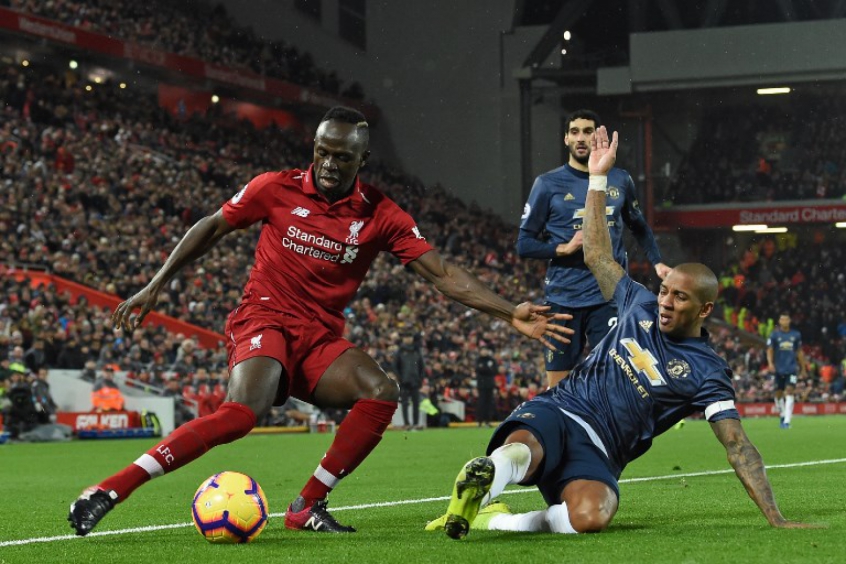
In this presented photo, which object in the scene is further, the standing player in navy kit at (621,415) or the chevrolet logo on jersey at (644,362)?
the chevrolet logo on jersey at (644,362)

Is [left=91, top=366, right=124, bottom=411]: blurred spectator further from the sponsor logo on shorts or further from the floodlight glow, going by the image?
the floodlight glow

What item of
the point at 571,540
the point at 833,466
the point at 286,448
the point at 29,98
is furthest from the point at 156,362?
the point at 571,540

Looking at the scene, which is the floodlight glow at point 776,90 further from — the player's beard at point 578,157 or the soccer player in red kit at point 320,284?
the soccer player in red kit at point 320,284

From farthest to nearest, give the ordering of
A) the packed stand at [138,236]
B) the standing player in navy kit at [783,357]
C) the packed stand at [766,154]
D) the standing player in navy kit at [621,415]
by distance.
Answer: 1. the packed stand at [766,154]
2. the packed stand at [138,236]
3. the standing player in navy kit at [783,357]
4. the standing player in navy kit at [621,415]

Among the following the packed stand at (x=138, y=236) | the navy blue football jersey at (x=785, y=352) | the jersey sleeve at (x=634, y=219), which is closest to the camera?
the jersey sleeve at (x=634, y=219)

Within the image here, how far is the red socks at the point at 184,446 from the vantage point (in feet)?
18.1

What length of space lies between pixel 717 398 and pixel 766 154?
1601 inches

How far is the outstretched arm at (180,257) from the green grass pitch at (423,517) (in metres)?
1.12

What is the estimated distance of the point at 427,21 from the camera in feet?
158

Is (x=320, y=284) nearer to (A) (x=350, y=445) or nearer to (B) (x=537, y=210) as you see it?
(A) (x=350, y=445)

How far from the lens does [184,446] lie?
18.6 feet

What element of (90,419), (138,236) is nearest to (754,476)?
(90,419)

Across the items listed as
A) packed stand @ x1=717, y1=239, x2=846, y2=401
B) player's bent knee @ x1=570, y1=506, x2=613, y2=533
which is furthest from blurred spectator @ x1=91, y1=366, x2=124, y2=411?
packed stand @ x1=717, y1=239, x2=846, y2=401

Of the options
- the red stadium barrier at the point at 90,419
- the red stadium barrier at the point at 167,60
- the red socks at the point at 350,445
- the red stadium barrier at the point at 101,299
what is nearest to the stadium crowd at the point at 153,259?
the red stadium barrier at the point at 101,299
